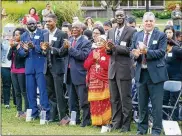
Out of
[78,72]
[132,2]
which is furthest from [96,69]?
[132,2]

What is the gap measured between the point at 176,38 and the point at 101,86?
2.10 meters

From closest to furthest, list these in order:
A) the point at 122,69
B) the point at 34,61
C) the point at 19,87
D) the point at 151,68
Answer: the point at 151,68 → the point at 122,69 → the point at 34,61 → the point at 19,87

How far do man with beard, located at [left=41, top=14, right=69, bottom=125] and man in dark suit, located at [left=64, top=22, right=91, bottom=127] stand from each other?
0.21 meters

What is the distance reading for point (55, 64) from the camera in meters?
12.1

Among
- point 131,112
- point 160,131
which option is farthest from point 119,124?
point 160,131

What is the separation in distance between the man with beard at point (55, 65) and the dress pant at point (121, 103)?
1253 mm

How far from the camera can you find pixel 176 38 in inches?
497

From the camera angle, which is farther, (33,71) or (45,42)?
(33,71)

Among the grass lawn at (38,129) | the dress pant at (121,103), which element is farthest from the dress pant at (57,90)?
the dress pant at (121,103)

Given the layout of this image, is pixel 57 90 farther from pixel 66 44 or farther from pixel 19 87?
pixel 19 87

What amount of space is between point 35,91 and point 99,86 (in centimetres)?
177

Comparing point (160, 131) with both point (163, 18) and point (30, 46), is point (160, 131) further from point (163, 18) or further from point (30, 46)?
point (163, 18)

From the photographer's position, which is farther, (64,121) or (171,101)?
(171,101)

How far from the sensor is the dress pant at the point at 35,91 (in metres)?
12.6
